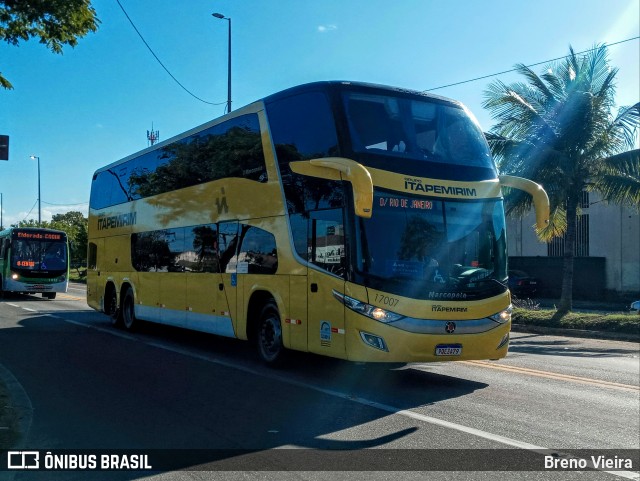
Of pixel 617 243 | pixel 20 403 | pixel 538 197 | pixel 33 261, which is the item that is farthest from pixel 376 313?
pixel 617 243

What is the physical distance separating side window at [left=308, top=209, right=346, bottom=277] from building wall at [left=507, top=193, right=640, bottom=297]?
24.2 m

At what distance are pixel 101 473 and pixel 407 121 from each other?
20.0ft

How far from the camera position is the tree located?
830 centimetres

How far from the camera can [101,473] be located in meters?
5.32

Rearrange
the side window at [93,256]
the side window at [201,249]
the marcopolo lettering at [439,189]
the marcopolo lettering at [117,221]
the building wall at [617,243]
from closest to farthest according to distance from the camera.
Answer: the marcopolo lettering at [439,189]
the side window at [201,249]
the marcopolo lettering at [117,221]
the side window at [93,256]
the building wall at [617,243]

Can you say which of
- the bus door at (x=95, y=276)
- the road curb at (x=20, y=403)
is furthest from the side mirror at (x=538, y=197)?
the bus door at (x=95, y=276)

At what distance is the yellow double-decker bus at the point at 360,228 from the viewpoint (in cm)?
812

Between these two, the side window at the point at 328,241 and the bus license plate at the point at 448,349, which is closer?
the bus license plate at the point at 448,349

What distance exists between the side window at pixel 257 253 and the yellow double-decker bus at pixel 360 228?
33 mm

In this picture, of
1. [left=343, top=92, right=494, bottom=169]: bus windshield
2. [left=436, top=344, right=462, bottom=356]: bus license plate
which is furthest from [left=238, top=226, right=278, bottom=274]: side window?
A: [left=436, top=344, right=462, bottom=356]: bus license plate

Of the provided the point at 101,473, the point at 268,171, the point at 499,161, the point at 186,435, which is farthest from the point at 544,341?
the point at 101,473

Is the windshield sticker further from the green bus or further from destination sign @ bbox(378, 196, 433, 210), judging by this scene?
the green bus

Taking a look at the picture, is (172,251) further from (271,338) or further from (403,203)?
(403,203)

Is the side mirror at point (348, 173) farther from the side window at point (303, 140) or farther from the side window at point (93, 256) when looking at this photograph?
the side window at point (93, 256)
